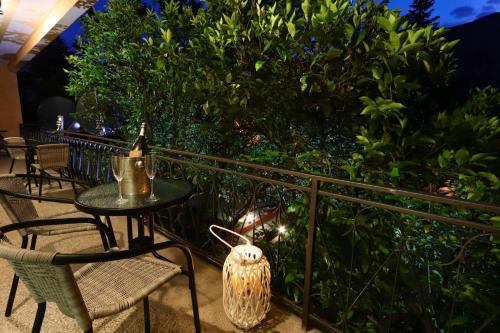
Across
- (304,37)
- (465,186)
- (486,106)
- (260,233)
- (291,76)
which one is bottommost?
(260,233)

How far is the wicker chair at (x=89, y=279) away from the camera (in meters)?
0.94

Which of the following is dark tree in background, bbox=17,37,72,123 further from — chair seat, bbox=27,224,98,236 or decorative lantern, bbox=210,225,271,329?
decorative lantern, bbox=210,225,271,329

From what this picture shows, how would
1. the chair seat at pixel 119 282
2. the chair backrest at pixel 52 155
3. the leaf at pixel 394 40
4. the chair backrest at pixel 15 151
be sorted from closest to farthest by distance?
the chair seat at pixel 119 282
the leaf at pixel 394 40
the chair backrest at pixel 52 155
the chair backrest at pixel 15 151

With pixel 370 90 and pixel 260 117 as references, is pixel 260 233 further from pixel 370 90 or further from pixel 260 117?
pixel 370 90

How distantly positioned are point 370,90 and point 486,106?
Answer: 2.51ft

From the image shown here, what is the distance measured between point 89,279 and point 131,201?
45cm

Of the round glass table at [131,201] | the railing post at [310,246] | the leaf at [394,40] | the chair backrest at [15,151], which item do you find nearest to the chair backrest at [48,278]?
the round glass table at [131,201]

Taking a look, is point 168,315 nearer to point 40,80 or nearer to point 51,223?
point 51,223

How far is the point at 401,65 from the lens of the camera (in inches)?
58.5

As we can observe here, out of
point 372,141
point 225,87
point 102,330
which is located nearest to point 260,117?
point 225,87

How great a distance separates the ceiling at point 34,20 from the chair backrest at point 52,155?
7.15ft

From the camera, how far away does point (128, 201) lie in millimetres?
1640

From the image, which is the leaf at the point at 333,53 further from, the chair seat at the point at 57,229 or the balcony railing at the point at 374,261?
the chair seat at the point at 57,229

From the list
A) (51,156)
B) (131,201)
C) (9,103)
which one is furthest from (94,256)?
(9,103)
